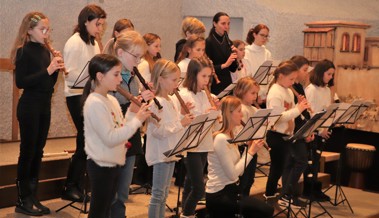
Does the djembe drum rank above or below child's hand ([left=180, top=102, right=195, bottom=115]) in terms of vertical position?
below

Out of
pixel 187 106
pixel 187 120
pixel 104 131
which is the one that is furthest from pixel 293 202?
pixel 104 131

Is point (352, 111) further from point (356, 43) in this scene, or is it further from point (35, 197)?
point (356, 43)

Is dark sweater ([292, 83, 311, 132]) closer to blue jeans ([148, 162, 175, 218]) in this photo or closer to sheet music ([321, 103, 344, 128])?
sheet music ([321, 103, 344, 128])

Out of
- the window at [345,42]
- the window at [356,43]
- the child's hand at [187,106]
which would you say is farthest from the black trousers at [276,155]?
the window at [356,43]

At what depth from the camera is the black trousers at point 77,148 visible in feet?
18.8

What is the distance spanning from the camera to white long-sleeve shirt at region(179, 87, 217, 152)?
5.57m

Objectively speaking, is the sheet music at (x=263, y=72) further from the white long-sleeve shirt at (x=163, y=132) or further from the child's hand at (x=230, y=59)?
the white long-sleeve shirt at (x=163, y=132)

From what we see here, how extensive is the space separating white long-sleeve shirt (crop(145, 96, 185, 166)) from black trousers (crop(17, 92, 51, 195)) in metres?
0.94

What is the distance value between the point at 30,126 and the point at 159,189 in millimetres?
1191

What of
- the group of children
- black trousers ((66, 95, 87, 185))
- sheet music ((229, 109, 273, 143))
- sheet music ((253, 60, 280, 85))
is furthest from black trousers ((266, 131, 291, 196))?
black trousers ((66, 95, 87, 185))

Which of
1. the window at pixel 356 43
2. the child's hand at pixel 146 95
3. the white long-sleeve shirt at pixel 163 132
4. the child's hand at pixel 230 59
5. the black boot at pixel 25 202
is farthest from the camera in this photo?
the window at pixel 356 43

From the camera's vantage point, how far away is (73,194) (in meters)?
5.83

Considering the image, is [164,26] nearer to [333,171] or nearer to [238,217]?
[333,171]

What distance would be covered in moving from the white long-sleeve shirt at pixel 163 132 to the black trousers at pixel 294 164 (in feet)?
6.41
